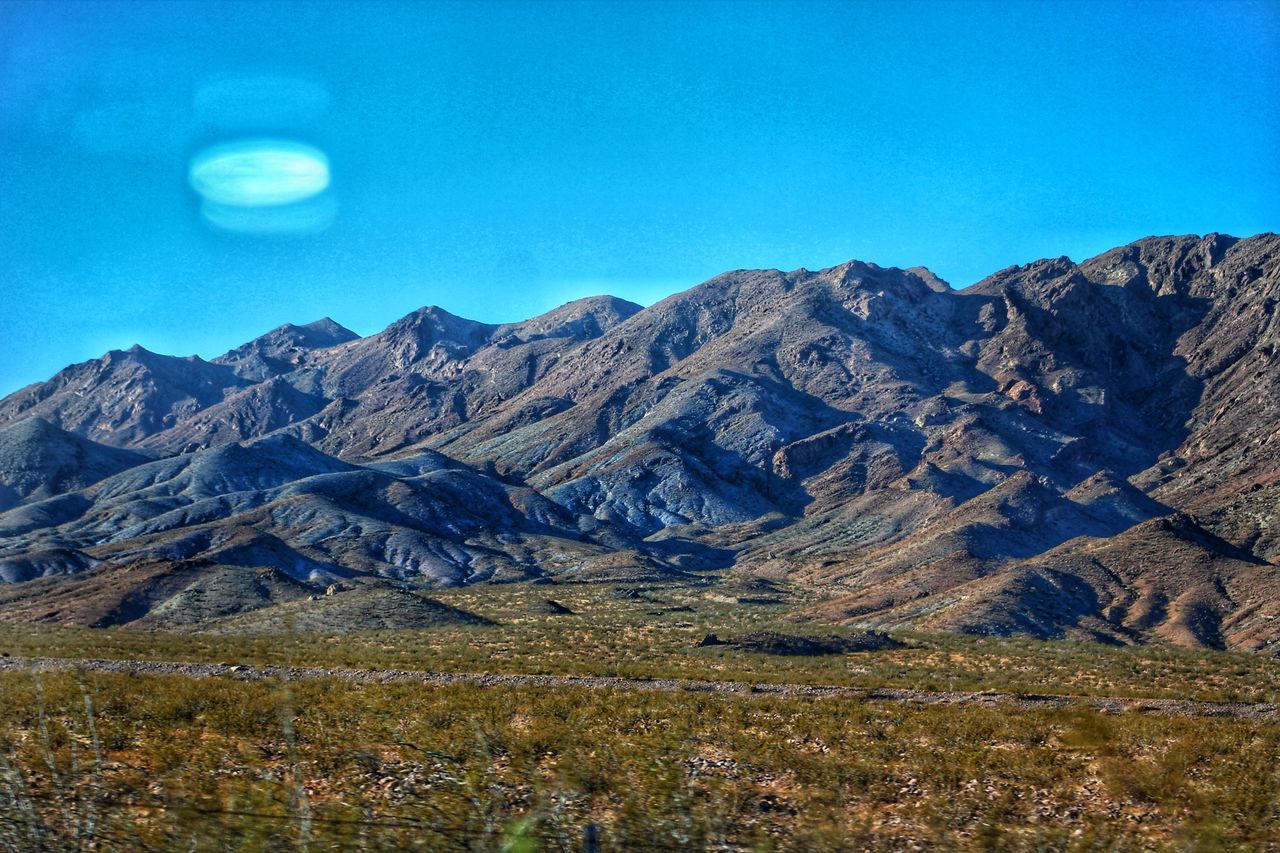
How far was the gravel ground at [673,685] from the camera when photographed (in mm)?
29309

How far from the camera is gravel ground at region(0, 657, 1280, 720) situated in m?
29.3

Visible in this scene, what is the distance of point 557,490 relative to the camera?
174625mm

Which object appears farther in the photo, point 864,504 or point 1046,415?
point 1046,415

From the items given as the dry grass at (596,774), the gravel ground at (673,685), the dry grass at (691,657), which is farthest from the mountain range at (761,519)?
the dry grass at (596,774)

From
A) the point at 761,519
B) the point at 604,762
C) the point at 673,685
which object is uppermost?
the point at 761,519

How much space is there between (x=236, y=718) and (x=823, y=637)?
45098mm

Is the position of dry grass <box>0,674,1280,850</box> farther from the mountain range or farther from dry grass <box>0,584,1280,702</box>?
the mountain range

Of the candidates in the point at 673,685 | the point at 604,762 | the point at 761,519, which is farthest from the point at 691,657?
the point at 761,519

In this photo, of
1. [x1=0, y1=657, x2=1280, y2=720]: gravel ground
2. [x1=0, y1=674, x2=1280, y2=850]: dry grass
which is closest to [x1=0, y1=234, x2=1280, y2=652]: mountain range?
[x1=0, y1=657, x2=1280, y2=720]: gravel ground

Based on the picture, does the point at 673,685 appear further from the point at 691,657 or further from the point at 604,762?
the point at 691,657

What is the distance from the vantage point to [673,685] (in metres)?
32.4

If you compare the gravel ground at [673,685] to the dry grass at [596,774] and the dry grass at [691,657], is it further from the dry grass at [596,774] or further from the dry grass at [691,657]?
the dry grass at [596,774]

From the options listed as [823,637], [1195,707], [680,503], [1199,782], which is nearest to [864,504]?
[680,503]

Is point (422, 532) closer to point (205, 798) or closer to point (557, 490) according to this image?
point (557, 490)
